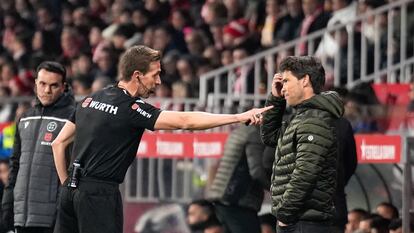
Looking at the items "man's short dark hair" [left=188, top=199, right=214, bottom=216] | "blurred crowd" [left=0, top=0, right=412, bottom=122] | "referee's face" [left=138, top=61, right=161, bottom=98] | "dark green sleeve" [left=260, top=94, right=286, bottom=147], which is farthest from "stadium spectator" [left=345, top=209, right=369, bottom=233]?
"blurred crowd" [left=0, top=0, right=412, bottom=122]

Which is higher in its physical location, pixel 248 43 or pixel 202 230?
pixel 248 43

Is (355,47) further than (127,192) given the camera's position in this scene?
Yes

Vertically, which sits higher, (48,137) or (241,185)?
(48,137)

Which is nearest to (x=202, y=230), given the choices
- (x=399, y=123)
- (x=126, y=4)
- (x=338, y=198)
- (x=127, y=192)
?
(x=127, y=192)

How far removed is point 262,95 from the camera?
49.6 feet

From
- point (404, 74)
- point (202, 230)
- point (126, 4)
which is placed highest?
point (126, 4)

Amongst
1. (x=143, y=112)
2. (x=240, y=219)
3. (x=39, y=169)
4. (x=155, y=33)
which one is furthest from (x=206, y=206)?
(x=155, y=33)

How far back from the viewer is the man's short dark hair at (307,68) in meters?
8.75

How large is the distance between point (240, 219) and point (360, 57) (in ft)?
13.6

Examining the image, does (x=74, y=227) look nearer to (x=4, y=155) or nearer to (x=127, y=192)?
(x=127, y=192)

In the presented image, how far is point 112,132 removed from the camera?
9.05 meters

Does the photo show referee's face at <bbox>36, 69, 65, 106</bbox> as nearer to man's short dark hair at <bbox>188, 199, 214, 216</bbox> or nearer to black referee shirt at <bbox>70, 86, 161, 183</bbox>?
black referee shirt at <bbox>70, 86, 161, 183</bbox>

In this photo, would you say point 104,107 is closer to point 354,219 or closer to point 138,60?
point 138,60

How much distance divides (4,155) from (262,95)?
9.61 feet
